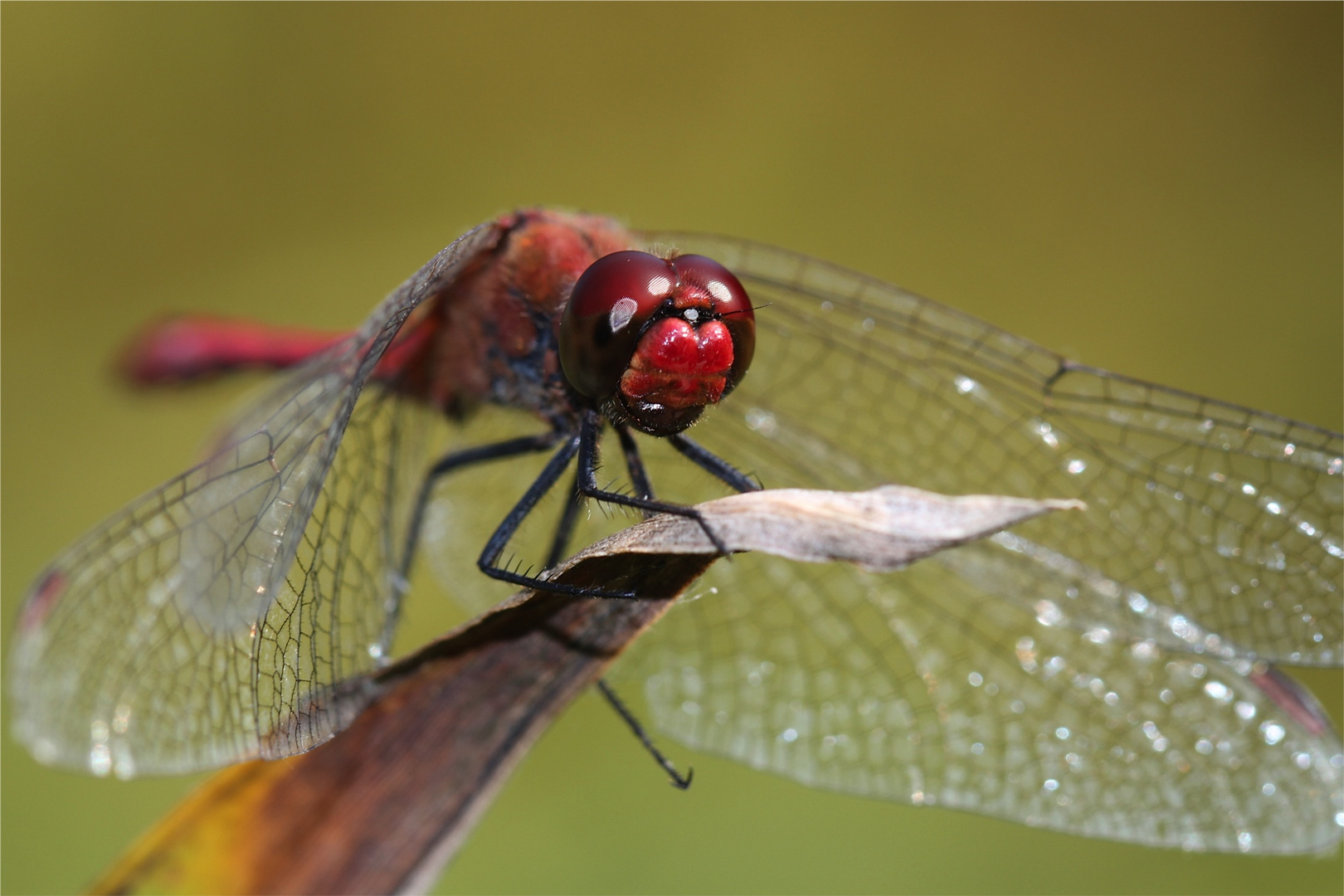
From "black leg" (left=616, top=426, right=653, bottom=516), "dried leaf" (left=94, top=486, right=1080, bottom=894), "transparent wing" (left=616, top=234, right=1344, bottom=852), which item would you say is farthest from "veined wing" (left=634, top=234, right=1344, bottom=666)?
"dried leaf" (left=94, top=486, right=1080, bottom=894)

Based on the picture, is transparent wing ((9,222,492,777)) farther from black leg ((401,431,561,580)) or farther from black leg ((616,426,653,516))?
black leg ((616,426,653,516))

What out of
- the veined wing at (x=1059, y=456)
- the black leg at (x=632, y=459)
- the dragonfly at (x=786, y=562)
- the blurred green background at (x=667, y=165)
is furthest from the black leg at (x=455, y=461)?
the blurred green background at (x=667, y=165)

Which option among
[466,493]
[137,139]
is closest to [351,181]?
[137,139]

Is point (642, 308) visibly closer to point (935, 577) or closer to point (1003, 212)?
point (935, 577)

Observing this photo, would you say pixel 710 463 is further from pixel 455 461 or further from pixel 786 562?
pixel 455 461

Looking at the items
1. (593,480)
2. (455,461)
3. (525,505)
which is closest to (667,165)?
(455,461)
